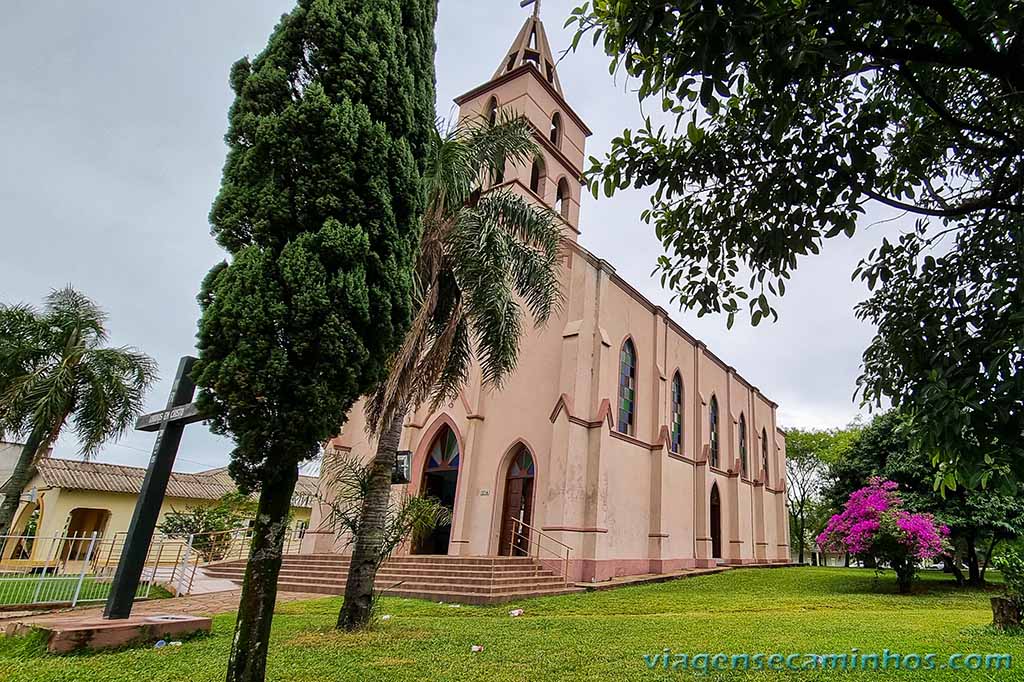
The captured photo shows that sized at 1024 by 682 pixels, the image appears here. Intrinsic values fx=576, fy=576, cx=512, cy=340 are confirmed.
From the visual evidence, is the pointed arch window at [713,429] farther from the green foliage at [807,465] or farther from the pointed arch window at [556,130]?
the green foliage at [807,465]

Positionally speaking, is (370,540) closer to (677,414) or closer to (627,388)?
(627,388)

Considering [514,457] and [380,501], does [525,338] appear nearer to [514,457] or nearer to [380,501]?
[514,457]

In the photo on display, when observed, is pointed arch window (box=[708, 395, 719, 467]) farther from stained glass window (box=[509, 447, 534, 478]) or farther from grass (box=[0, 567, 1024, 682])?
grass (box=[0, 567, 1024, 682])

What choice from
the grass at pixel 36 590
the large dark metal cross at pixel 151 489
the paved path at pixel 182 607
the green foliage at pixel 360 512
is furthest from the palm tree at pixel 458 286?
the grass at pixel 36 590

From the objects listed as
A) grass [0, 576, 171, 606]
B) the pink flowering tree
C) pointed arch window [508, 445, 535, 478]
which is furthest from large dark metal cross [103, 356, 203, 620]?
the pink flowering tree

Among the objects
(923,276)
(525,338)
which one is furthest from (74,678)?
(525,338)

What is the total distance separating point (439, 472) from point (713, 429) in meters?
13.4

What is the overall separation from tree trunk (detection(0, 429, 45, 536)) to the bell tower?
15.0 m

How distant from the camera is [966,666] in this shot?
18.4ft

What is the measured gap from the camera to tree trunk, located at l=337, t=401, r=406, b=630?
27.0 feet

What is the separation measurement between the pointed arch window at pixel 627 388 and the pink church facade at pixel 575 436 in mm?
51

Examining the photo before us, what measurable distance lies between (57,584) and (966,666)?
1374 centimetres

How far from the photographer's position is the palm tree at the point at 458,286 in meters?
8.80

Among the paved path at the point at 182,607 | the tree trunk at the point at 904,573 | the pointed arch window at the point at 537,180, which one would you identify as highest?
the pointed arch window at the point at 537,180
